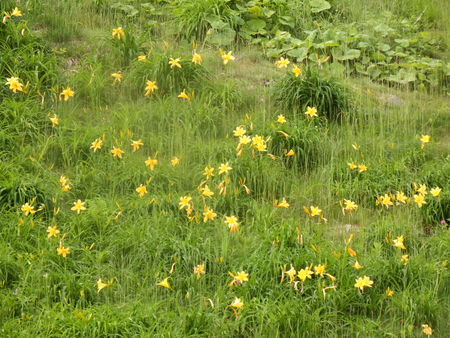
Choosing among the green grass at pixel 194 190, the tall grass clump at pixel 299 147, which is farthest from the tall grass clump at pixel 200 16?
the tall grass clump at pixel 299 147

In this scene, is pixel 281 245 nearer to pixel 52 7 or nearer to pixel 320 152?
pixel 320 152

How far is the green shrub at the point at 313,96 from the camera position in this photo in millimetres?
6492

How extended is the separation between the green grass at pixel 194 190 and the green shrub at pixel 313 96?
0.03 metres

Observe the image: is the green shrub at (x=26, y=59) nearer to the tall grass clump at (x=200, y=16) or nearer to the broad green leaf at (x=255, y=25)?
the tall grass clump at (x=200, y=16)

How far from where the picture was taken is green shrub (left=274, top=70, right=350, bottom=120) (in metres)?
6.49

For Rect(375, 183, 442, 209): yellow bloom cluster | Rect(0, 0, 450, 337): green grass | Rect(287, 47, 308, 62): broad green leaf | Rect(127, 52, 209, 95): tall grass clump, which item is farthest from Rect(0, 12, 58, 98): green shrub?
Rect(375, 183, 442, 209): yellow bloom cluster

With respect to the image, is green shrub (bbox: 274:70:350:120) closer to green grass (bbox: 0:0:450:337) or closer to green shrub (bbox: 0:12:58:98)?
green grass (bbox: 0:0:450:337)

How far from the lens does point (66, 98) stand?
630 cm

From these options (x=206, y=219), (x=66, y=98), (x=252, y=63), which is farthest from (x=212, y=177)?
(x=252, y=63)

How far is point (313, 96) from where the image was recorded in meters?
6.52

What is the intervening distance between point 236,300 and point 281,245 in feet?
2.12

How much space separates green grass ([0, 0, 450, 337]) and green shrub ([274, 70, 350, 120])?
0.03 meters

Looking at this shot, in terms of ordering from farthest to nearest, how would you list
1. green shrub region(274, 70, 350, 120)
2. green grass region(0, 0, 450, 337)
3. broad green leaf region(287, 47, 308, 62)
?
broad green leaf region(287, 47, 308, 62)
green shrub region(274, 70, 350, 120)
green grass region(0, 0, 450, 337)

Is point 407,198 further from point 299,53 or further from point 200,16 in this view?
point 200,16
